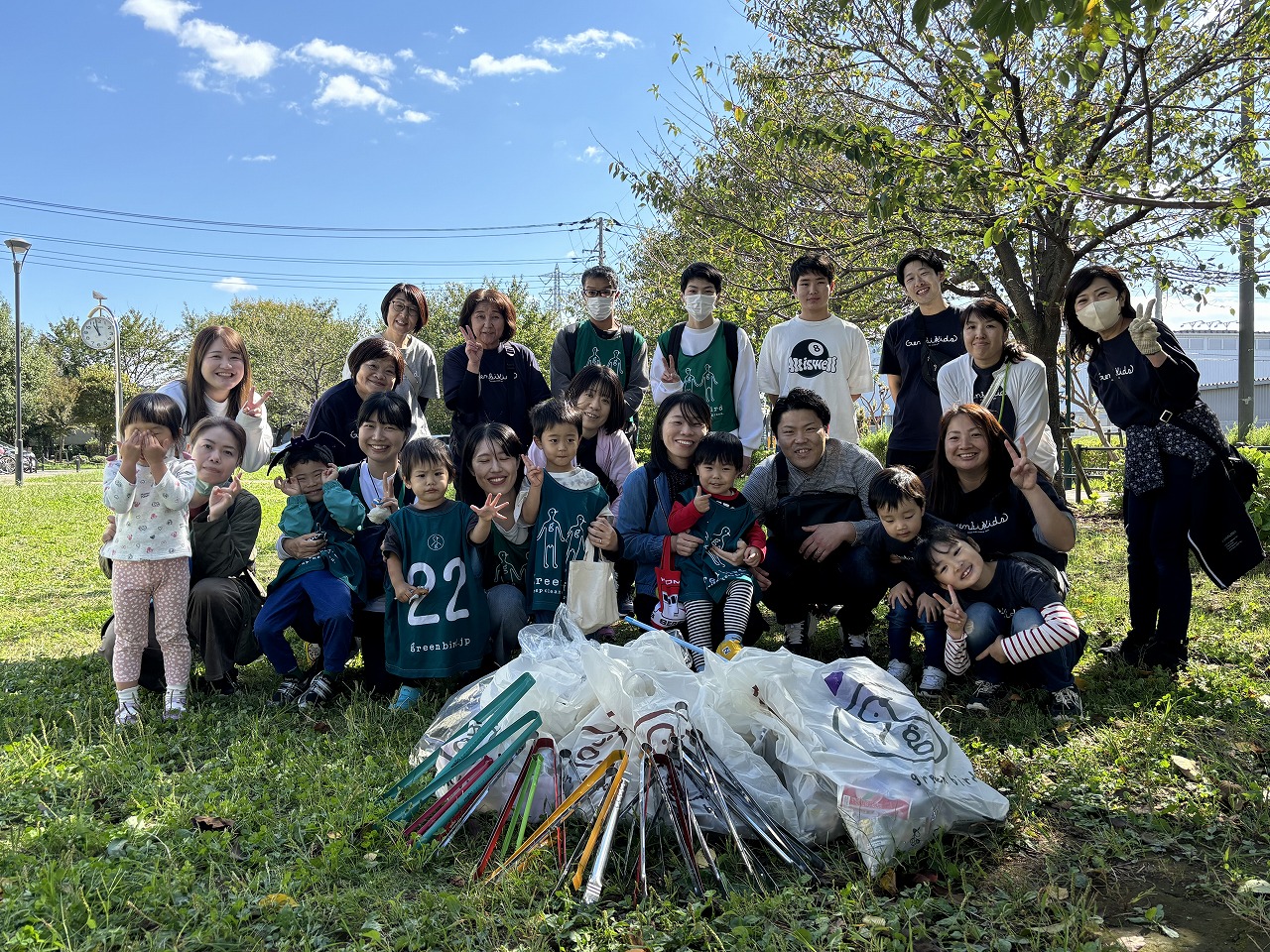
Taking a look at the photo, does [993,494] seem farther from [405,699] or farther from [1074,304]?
[405,699]

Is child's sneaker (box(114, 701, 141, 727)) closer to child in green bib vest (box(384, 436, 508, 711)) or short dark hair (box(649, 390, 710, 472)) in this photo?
child in green bib vest (box(384, 436, 508, 711))

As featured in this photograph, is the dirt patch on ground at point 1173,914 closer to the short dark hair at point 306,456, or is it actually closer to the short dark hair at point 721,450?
the short dark hair at point 721,450

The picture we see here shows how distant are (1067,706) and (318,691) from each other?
3.27 m

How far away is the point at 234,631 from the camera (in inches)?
159

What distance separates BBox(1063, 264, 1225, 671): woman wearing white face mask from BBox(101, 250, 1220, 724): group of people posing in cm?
1

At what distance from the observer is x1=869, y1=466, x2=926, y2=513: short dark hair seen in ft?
12.4

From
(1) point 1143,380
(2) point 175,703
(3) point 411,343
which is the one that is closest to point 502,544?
(2) point 175,703

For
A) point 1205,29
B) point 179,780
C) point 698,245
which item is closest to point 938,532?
point 179,780

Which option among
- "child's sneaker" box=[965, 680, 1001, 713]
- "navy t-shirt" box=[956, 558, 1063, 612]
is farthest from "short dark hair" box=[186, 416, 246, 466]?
"child's sneaker" box=[965, 680, 1001, 713]

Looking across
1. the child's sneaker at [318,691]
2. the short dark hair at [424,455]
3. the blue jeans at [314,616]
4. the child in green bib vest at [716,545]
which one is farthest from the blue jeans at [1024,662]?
the child's sneaker at [318,691]

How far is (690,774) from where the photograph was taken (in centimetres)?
253

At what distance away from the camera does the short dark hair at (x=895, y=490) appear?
3.79 m

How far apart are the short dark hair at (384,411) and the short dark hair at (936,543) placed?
2.53 meters

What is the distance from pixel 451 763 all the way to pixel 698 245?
7749 mm
